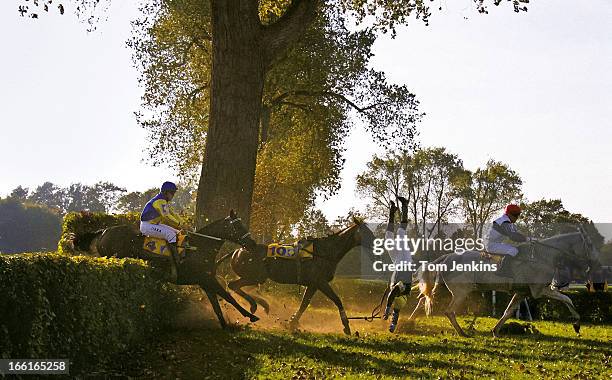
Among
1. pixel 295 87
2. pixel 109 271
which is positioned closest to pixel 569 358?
pixel 109 271

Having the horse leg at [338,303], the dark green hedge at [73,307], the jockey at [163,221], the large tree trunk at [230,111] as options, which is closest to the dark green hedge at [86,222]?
the large tree trunk at [230,111]

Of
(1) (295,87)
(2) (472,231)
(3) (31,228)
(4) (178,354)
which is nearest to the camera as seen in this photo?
(4) (178,354)

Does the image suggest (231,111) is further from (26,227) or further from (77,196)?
(77,196)

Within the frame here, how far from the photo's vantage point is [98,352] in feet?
34.3

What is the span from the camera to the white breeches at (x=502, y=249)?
17.0 metres

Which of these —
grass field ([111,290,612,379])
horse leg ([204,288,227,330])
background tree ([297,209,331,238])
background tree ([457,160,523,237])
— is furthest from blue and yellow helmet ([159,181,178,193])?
background tree ([457,160,523,237])

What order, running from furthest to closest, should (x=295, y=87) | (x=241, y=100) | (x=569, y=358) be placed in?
(x=295, y=87)
(x=241, y=100)
(x=569, y=358)

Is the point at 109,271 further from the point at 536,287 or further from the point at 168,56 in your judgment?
the point at 168,56

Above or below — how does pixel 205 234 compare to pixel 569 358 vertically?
above

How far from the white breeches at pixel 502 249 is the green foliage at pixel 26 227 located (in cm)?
10601

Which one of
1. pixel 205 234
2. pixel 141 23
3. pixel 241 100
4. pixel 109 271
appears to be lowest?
pixel 109 271

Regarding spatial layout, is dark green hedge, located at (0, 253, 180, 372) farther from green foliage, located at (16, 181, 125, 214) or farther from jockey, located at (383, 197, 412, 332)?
green foliage, located at (16, 181, 125, 214)

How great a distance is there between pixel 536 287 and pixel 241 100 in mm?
9541

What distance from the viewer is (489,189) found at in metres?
74.6
